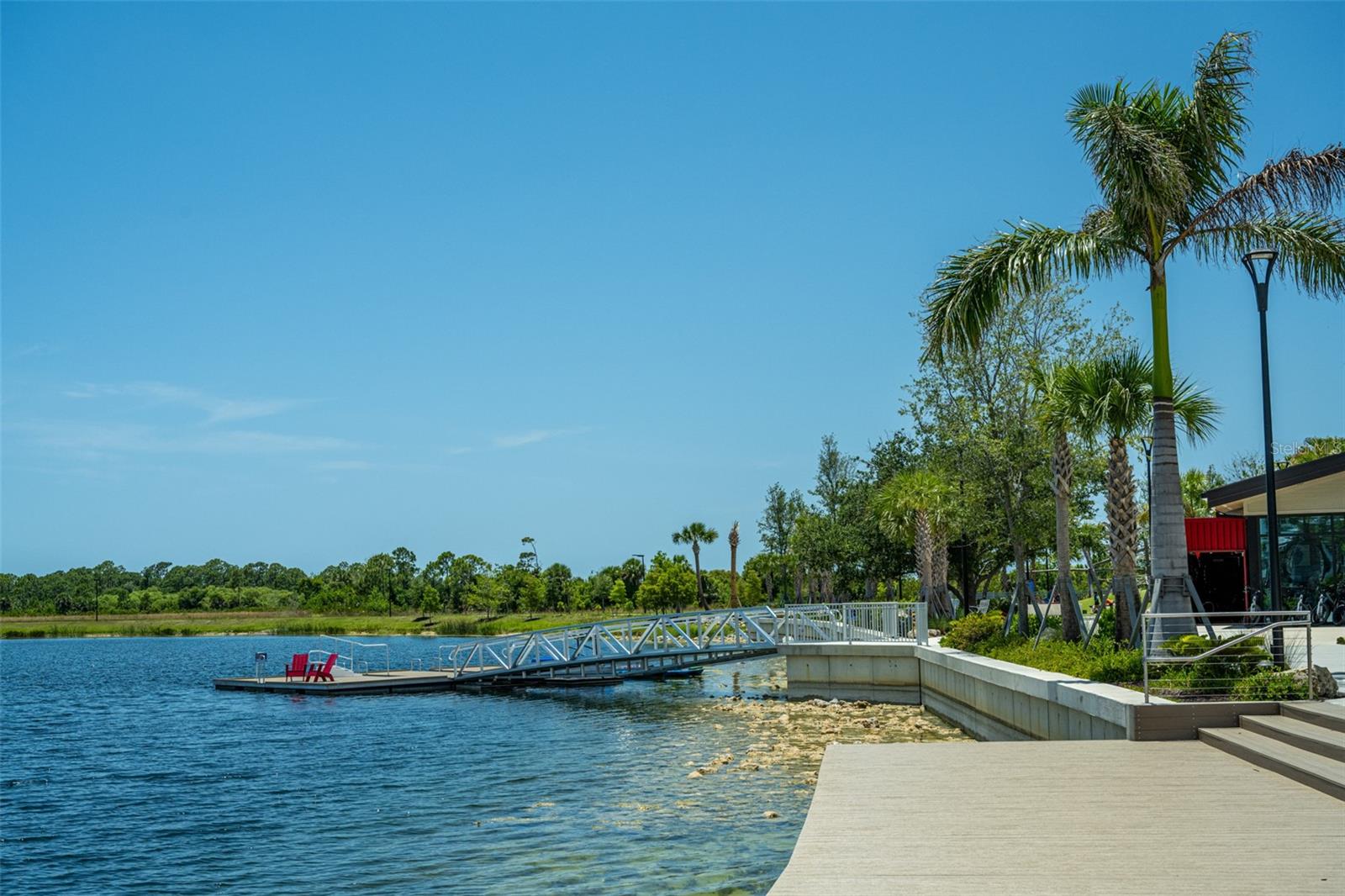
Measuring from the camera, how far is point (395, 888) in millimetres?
12375

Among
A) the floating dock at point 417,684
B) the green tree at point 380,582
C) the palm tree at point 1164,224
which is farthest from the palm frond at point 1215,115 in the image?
the green tree at point 380,582

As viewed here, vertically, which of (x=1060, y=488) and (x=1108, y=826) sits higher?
(x=1060, y=488)

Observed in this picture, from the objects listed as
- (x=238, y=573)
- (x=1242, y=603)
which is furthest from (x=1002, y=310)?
(x=238, y=573)

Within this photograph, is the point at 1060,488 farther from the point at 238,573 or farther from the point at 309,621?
the point at 238,573

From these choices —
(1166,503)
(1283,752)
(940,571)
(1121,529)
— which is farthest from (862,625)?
(1283,752)

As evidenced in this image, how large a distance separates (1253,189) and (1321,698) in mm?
7940

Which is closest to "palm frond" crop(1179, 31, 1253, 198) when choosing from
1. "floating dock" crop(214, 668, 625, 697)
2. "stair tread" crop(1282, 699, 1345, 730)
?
"stair tread" crop(1282, 699, 1345, 730)

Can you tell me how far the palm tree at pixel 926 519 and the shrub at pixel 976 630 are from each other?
39.0 ft

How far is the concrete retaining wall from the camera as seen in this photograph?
1389 centimetres

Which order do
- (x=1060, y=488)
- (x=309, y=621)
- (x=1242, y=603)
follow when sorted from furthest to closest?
1. (x=309, y=621)
2. (x=1242, y=603)
3. (x=1060, y=488)

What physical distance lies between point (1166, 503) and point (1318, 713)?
4.55 m

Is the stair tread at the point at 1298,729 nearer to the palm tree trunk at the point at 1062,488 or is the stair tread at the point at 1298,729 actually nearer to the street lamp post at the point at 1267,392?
the street lamp post at the point at 1267,392

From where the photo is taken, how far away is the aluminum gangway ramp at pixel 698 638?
3144 centimetres

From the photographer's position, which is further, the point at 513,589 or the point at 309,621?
the point at 513,589
